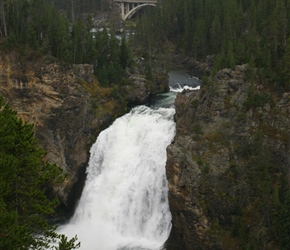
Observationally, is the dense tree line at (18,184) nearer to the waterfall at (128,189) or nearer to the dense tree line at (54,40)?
the waterfall at (128,189)

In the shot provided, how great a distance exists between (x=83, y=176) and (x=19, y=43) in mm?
23309

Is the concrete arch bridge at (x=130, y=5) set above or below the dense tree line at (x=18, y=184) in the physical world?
above

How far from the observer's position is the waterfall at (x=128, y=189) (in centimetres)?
4494

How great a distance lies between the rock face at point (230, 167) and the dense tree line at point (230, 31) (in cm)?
534

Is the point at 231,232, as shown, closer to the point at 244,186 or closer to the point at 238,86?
the point at 244,186

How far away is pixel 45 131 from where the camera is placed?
5475 cm

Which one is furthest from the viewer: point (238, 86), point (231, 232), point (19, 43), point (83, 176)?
point (19, 43)

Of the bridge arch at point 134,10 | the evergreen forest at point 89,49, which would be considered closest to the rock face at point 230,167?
the evergreen forest at point 89,49

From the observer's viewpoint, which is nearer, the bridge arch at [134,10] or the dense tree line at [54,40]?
the dense tree line at [54,40]

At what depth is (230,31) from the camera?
83250mm

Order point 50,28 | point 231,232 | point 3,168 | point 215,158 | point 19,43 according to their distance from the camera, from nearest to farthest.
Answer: point 3,168, point 231,232, point 215,158, point 19,43, point 50,28

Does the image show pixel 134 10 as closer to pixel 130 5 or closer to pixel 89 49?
pixel 130 5

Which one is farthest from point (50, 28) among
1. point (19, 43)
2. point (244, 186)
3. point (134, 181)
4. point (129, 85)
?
point (244, 186)

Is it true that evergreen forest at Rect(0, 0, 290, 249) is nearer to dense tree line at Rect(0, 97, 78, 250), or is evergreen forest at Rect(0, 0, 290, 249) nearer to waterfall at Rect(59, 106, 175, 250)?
dense tree line at Rect(0, 97, 78, 250)
